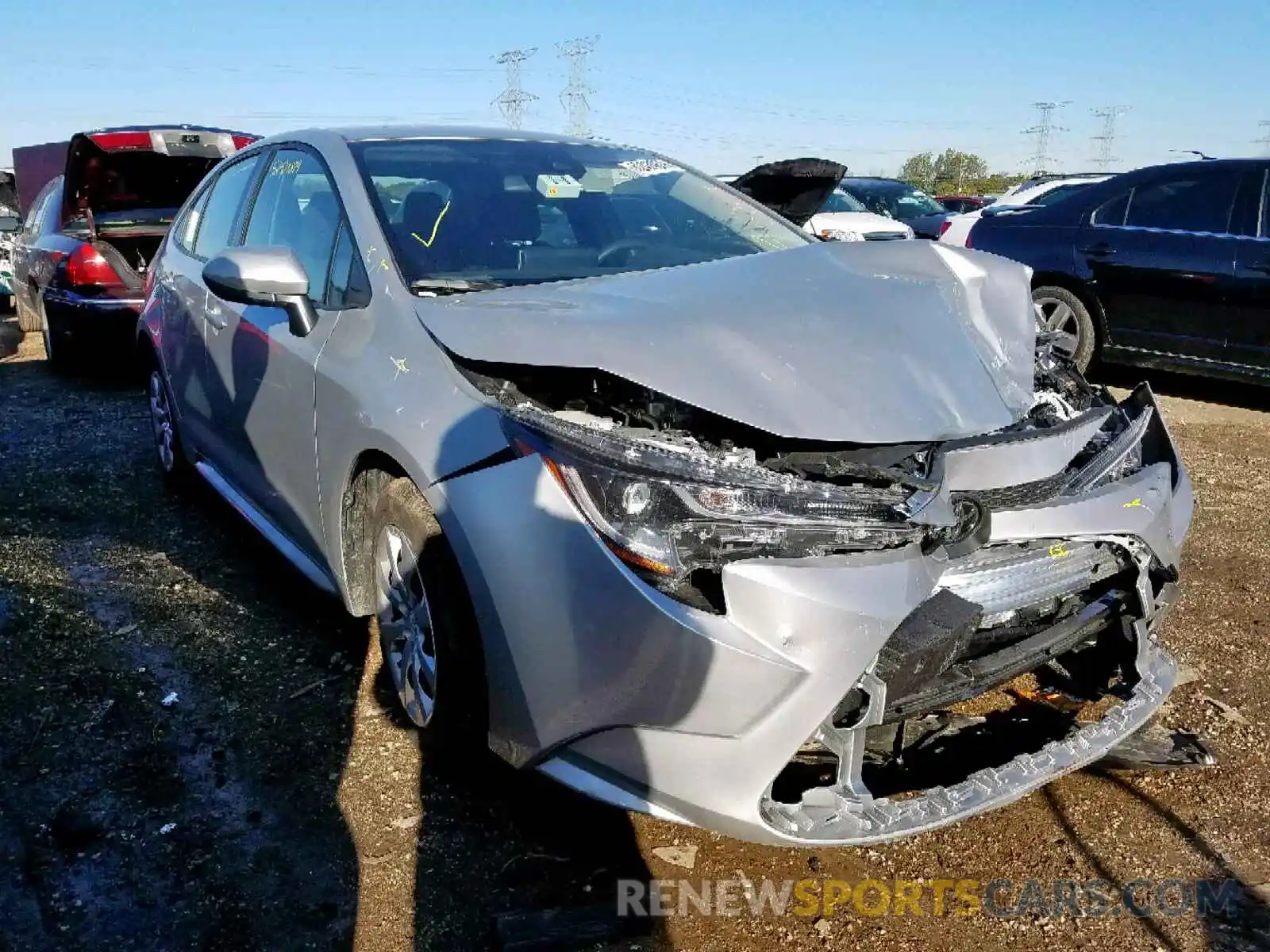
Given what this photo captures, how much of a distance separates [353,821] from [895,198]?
14.3 meters

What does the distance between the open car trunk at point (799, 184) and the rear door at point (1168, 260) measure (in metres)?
3.37

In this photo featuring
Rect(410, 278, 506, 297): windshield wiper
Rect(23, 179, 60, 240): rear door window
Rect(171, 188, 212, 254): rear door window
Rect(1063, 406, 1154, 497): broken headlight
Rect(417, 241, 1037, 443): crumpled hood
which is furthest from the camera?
Rect(23, 179, 60, 240): rear door window

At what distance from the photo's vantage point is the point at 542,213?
3098mm

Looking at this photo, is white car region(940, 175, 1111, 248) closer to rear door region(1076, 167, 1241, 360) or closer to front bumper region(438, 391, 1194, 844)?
rear door region(1076, 167, 1241, 360)

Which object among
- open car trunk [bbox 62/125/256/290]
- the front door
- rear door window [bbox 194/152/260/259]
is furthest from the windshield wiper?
open car trunk [bbox 62/125/256/290]

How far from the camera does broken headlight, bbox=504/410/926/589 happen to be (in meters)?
1.87

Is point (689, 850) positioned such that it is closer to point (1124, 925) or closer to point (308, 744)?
point (1124, 925)

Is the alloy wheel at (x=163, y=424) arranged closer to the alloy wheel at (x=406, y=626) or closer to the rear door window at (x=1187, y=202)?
the alloy wheel at (x=406, y=626)

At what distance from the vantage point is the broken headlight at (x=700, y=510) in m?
1.87

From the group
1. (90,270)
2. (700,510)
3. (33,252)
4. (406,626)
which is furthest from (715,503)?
(33,252)

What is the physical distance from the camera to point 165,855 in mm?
2307

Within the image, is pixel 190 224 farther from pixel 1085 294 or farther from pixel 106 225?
pixel 1085 294

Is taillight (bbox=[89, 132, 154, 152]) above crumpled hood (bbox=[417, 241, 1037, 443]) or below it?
above

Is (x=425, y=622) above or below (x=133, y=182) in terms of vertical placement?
below
